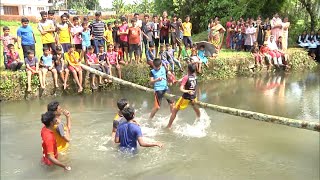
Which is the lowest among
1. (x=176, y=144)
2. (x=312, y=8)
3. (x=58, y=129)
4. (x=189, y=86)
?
(x=176, y=144)

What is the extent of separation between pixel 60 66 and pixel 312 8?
15.0 meters

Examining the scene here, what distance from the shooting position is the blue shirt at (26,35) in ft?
37.8

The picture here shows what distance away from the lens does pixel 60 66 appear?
11789mm

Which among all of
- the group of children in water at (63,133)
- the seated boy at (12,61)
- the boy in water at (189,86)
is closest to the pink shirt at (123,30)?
the seated boy at (12,61)

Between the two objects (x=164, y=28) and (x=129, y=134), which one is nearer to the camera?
(x=129, y=134)

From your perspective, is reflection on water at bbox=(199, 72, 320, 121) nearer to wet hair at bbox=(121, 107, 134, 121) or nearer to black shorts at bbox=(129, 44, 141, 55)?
black shorts at bbox=(129, 44, 141, 55)

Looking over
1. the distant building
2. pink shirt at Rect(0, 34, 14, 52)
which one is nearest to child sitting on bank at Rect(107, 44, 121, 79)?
pink shirt at Rect(0, 34, 14, 52)

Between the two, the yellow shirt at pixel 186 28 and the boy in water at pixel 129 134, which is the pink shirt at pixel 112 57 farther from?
the boy in water at pixel 129 134

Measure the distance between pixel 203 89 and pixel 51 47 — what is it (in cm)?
516

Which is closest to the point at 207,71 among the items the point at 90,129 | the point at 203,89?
the point at 203,89

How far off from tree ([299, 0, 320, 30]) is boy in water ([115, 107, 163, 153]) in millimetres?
17272

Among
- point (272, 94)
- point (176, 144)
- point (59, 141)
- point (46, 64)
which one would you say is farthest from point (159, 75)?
point (272, 94)

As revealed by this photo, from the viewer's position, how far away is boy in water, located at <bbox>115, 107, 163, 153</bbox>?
610cm

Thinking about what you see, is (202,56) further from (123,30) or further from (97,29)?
(97,29)
